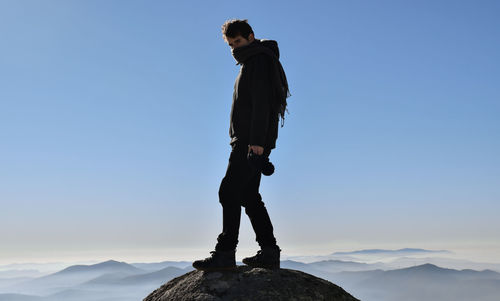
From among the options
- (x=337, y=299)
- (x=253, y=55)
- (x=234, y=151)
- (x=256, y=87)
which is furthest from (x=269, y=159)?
(x=337, y=299)

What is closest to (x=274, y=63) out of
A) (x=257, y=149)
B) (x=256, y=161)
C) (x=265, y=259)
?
(x=257, y=149)

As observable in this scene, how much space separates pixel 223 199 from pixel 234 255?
710 mm

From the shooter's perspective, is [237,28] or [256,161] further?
[237,28]

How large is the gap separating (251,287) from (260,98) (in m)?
2.20

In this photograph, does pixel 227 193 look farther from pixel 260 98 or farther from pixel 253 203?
pixel 260 98

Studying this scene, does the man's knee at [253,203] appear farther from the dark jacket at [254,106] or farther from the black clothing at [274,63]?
the black clothing at [274,63]

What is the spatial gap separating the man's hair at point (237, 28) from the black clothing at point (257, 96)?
159 mm

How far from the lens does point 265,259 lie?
6.20 m

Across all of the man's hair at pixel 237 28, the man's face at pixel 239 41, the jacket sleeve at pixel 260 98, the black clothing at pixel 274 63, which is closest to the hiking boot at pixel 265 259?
the jacket sleeve at pixel 260 98

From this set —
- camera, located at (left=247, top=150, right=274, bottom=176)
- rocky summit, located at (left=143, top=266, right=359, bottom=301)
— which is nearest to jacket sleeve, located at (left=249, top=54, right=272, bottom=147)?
camera, located at (left=247, top=150, right=274, bottom=176)

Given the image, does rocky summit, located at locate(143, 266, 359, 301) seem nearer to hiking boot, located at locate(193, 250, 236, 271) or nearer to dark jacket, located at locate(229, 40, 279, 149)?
hiking boot, located at locate(193, 250, 236, 271)

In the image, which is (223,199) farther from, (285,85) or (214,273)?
(285,85)

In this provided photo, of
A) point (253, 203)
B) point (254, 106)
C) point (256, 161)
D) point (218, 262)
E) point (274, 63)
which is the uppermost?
point (274, 63)

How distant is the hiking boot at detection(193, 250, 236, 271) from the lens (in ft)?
19.2
